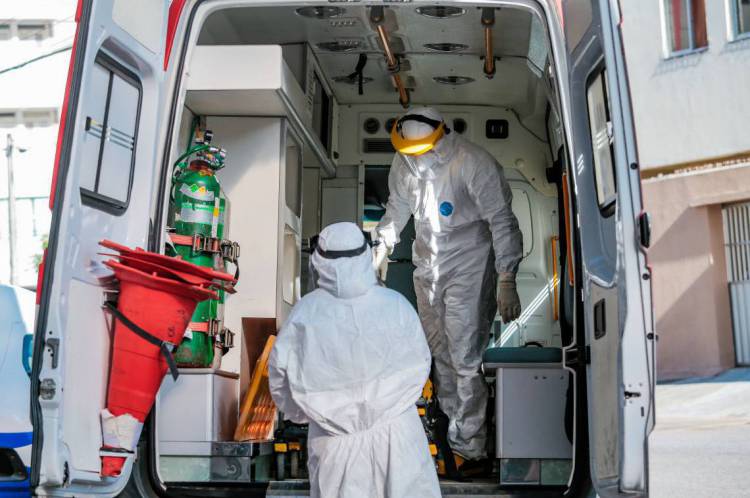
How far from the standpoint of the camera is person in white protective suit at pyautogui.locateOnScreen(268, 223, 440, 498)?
3.68 m

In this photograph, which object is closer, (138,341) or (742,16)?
(138,341)

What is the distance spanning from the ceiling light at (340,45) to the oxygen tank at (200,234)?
1541mm

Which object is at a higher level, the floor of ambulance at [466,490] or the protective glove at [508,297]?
the protective glove at [508,297]

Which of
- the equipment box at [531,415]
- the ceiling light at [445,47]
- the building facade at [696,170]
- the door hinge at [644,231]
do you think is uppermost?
the building facade at [696,170]

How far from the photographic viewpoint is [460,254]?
5598 millimetres

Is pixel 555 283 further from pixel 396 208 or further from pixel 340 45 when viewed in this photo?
pixel 340 45

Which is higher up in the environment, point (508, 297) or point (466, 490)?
point (508, 297)

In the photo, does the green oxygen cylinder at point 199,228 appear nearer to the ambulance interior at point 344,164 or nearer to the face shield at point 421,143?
the ambulance interior at point 344,164

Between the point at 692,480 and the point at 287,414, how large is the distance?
609 cm

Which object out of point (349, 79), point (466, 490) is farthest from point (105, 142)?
point (349, 79)

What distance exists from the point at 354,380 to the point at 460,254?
2.04 meters

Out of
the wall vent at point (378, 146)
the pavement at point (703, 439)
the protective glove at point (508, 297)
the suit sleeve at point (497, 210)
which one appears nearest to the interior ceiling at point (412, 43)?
the wall vent at point (378, 146)

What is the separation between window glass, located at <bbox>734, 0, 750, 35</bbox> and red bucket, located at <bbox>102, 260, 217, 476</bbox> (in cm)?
1979

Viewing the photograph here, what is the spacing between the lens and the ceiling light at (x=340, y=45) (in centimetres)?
629
